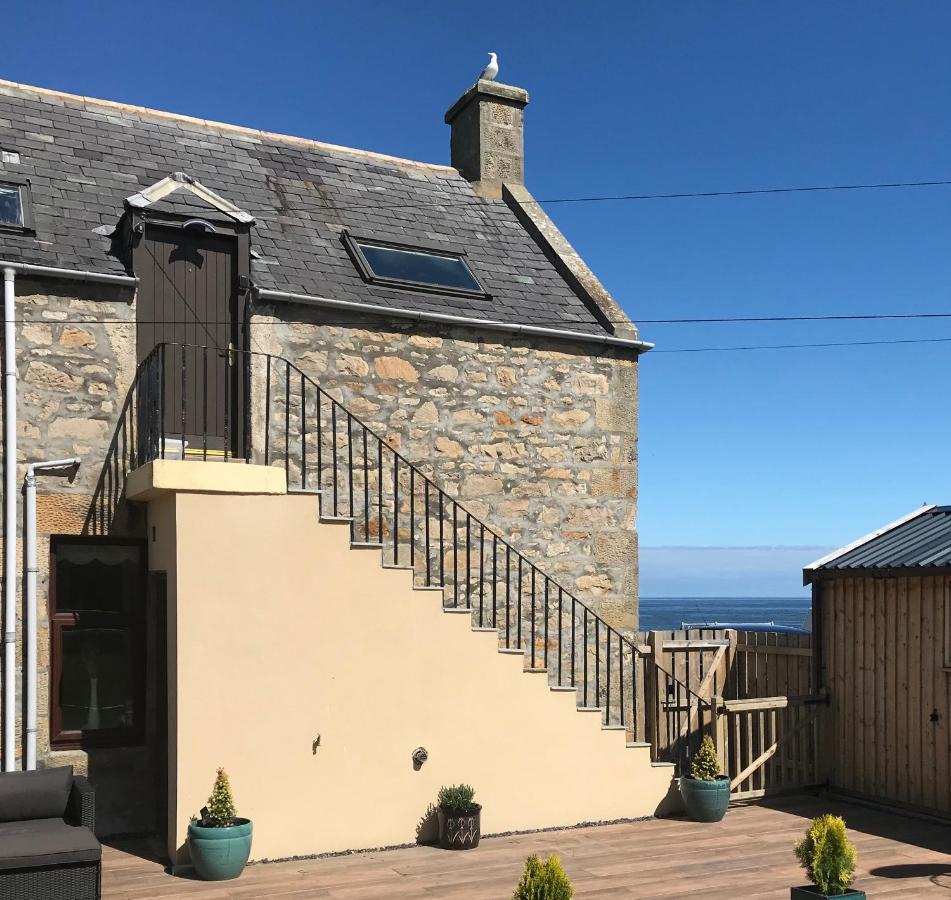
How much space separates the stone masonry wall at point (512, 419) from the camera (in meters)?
9.66

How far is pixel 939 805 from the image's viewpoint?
8.89m

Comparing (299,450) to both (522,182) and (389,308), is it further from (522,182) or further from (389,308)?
(522,182)

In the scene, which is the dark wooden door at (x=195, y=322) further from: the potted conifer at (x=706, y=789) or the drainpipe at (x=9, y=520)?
the potted conifer at (x=706, y=789)

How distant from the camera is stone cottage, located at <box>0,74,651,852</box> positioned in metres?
8.39

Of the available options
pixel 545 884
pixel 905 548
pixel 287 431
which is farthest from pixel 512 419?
pixel 545 884

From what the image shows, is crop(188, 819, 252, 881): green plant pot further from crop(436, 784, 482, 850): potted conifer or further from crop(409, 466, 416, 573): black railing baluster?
crop(409, 466, 416, 573): black railing baluster

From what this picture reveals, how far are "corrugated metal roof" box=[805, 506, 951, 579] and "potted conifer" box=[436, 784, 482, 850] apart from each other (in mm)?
4235

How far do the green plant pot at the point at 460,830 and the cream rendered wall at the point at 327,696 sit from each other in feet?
0.86

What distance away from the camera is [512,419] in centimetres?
1041

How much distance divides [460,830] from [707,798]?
2323mm

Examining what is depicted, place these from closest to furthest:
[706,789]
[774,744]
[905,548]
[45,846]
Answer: [45,846], [706,789], [905,548], [774,744]

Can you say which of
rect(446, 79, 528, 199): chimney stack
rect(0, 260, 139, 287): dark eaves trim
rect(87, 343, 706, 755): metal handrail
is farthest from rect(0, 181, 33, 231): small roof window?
rect(446, 79, 528, 199): chimney stack

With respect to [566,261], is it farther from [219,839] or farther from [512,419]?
[219,839]

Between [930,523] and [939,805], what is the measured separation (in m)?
2.72
